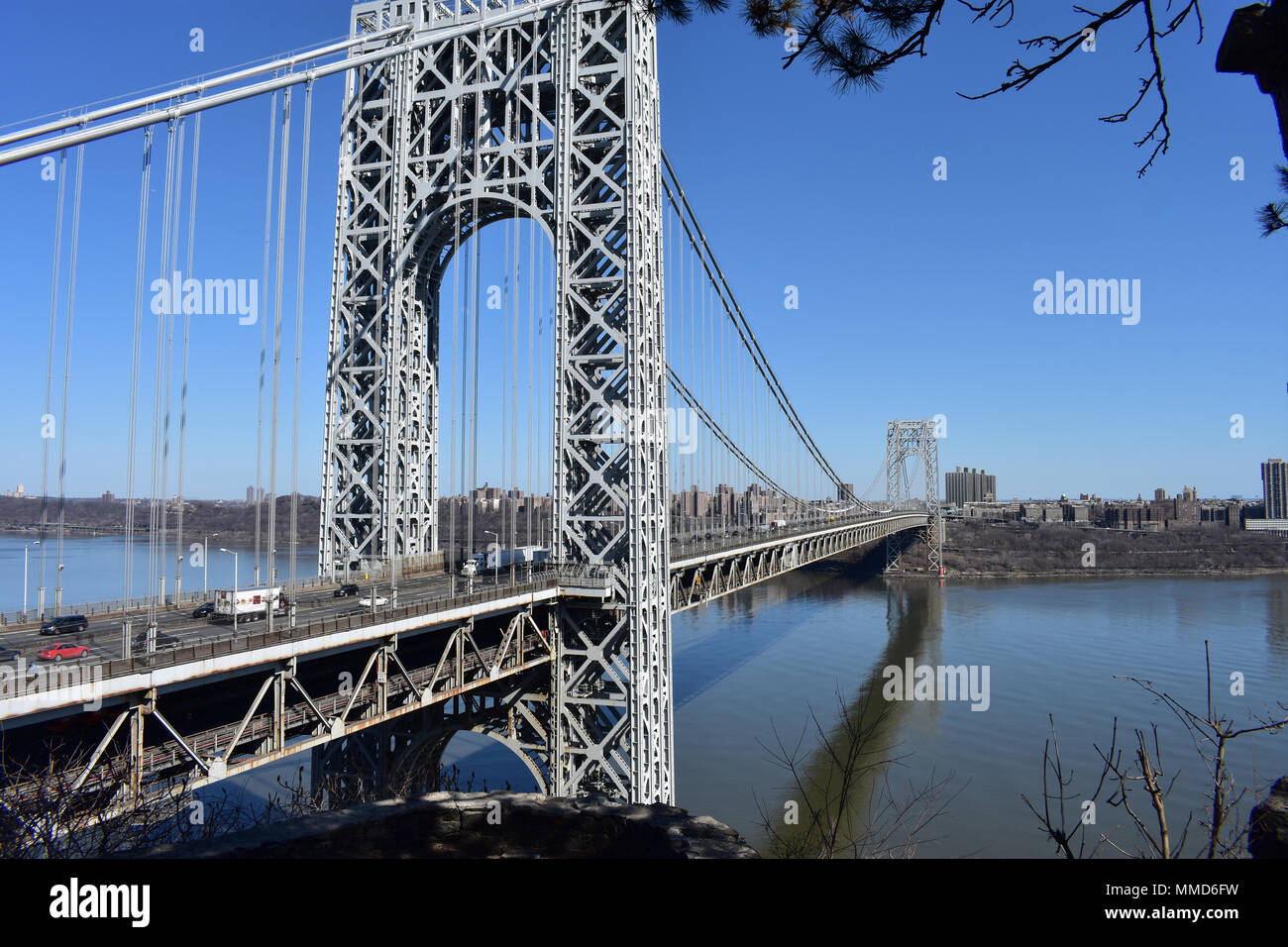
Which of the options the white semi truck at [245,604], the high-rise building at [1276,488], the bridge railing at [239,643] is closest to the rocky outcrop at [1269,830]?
the bridge railing at [239,643]

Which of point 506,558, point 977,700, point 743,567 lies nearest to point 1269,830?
point 506,558

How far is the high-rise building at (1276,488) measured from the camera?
285 feet

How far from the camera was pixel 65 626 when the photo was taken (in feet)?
39.1

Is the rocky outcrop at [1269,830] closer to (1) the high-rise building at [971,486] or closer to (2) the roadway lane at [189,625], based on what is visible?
(2) the roadway lane at [189,625]

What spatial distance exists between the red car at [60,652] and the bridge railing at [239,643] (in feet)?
1.40

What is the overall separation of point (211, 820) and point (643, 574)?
11193mm

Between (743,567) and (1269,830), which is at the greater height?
(1269,830)

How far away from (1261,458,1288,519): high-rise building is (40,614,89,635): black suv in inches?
4439

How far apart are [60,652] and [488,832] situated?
327 inches

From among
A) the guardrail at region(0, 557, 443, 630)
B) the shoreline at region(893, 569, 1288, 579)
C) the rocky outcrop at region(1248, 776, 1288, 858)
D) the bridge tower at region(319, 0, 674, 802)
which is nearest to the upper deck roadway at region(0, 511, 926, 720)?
the guardrail at region(0, 557, 443, 630)

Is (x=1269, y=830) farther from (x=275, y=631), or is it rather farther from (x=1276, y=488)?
(x=1276, y=488)

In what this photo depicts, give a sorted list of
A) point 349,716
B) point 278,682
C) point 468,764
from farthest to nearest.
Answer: point 468,764 < point 349,716 < point 278,682
